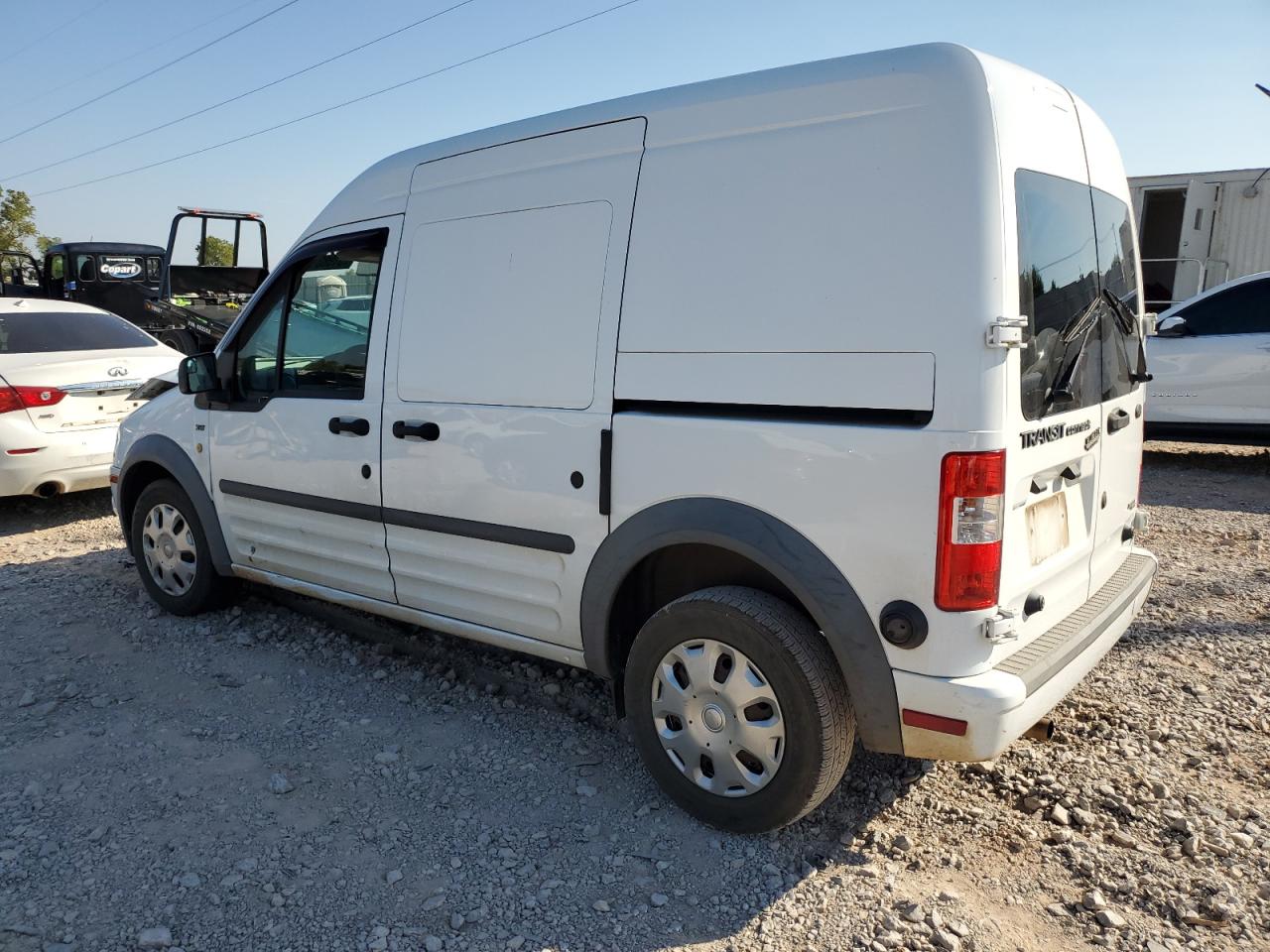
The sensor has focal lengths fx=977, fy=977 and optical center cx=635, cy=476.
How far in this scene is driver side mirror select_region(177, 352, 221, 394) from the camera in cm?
451

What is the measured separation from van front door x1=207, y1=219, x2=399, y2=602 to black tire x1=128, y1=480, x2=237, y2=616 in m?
0.29

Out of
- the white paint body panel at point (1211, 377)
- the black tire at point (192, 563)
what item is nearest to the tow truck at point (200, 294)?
the black tire at point (192, 563)

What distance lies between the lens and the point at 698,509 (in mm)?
2939

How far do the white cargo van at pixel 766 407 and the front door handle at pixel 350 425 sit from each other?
0.06ft

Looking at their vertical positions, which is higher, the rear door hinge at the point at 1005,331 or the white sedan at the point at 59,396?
the rear door hinge at the point at 1005,331

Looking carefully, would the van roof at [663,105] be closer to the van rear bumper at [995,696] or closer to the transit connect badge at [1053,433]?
the transit connect badge at [1053,433]

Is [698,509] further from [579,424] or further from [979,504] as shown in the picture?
[979,504]

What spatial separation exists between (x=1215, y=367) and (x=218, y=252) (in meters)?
14.0

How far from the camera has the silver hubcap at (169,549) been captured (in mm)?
4969

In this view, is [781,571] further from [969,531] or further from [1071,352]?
[1071,352]

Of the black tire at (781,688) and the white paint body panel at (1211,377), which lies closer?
the black tire at (781,688)

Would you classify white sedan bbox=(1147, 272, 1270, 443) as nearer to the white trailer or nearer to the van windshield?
the white trailer

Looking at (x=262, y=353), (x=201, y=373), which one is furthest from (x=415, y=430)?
(x=201, y=373)

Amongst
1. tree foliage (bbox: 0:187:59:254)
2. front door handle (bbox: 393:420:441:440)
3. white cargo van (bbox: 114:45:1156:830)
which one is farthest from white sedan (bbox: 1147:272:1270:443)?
tree foliage (bbox: 0:187:59:254)
